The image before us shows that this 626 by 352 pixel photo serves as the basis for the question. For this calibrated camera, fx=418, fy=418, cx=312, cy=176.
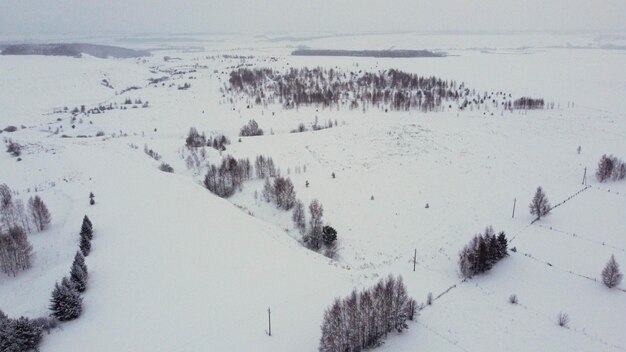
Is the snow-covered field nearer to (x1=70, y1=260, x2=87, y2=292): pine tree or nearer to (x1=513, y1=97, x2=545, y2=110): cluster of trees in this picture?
(x1=70, y1=260, x2=87, y2=292): pine tree

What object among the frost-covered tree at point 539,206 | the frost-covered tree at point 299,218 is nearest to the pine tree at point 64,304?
the frost-covered tree at point 299,218

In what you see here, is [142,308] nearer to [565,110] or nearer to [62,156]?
[62,156]

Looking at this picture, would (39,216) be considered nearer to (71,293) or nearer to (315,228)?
(71,293)

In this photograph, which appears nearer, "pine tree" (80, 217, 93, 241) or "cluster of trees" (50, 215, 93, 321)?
"cluster of trees" (50, 215, 93, 321)

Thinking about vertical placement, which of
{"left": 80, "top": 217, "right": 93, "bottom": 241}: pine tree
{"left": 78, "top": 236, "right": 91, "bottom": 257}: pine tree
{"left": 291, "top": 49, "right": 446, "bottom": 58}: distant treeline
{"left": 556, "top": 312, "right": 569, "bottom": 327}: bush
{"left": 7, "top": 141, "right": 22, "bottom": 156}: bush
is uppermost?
{"left": 291, "top": 49, "right": 446, "bottom": 58}: distant treeline

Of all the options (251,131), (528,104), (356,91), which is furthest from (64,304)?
(356,91)

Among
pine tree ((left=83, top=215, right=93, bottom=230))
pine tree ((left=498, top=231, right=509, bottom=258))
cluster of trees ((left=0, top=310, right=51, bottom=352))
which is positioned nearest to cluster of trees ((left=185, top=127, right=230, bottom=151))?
pine tree ((left=83, top=215, right=93, bottom=230))

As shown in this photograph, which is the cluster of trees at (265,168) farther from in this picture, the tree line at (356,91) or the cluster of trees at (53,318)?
the tree line at (356,91)
